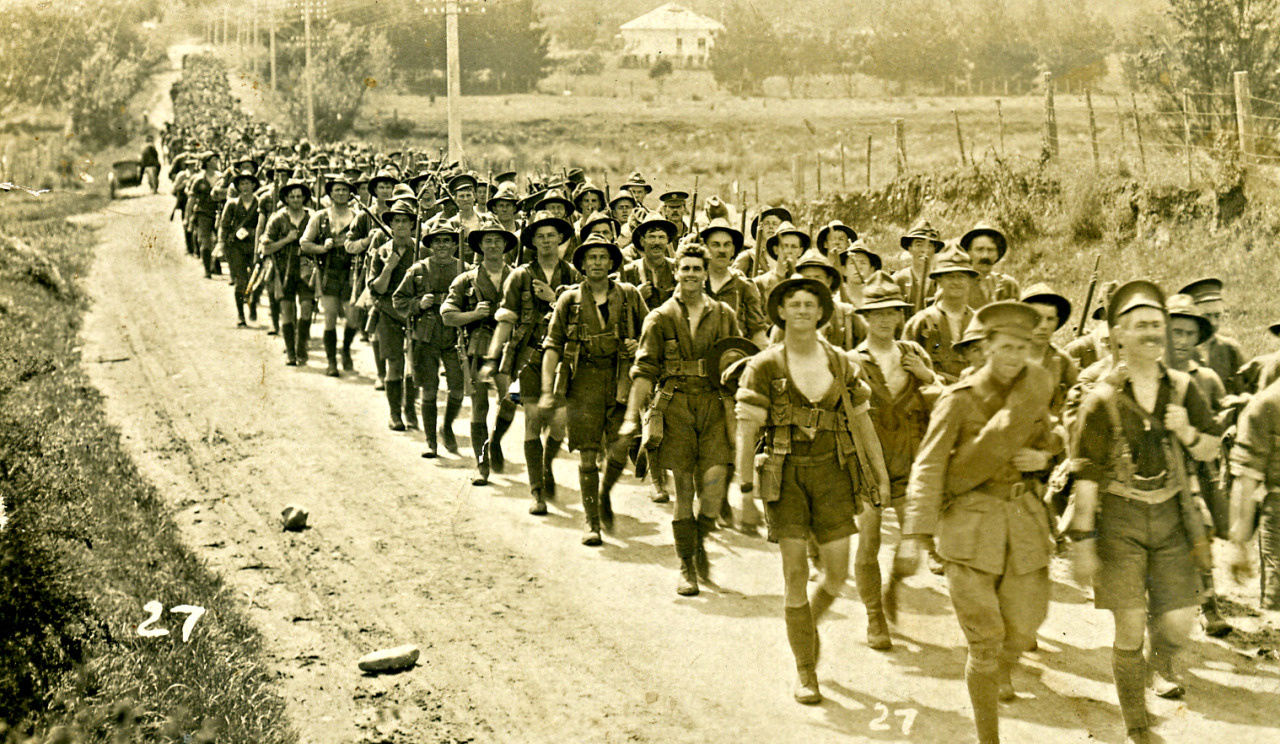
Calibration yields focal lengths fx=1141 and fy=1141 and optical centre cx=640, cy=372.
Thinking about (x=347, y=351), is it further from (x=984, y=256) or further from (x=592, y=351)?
(x=984, y=256)

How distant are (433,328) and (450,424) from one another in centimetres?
104

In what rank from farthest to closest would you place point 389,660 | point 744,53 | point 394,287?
point 744,53 < point 394,287 < point 389,660

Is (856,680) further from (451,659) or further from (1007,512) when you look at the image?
(451,659)

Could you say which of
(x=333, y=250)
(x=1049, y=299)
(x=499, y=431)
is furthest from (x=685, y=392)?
(x=333, y=250)

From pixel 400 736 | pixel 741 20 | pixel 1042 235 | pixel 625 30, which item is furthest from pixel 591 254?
pixel 625 30

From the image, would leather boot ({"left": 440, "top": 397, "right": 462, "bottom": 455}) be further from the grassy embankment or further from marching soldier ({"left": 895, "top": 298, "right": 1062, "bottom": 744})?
marching soldier ({"left": 895, "top": 298, "right": 1062, "bottom": 744})

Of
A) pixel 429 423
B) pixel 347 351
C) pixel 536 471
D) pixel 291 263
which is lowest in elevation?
pixel 536 471

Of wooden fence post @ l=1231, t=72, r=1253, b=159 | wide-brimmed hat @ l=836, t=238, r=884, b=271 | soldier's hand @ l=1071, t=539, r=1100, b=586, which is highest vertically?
wooden fence post @ l=1231, t=72, r=1253, b=159

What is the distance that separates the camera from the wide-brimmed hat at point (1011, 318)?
5332mm

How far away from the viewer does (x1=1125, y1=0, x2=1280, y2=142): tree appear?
17.9 meters

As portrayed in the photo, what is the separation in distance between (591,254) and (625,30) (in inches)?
1456

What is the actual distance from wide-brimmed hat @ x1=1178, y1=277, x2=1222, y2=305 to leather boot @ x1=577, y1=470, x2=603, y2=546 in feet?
14.7

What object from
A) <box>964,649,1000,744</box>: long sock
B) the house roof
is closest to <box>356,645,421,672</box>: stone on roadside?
<box>964,649,1000,744</box>: long sock

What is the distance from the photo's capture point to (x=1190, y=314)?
277 inches
